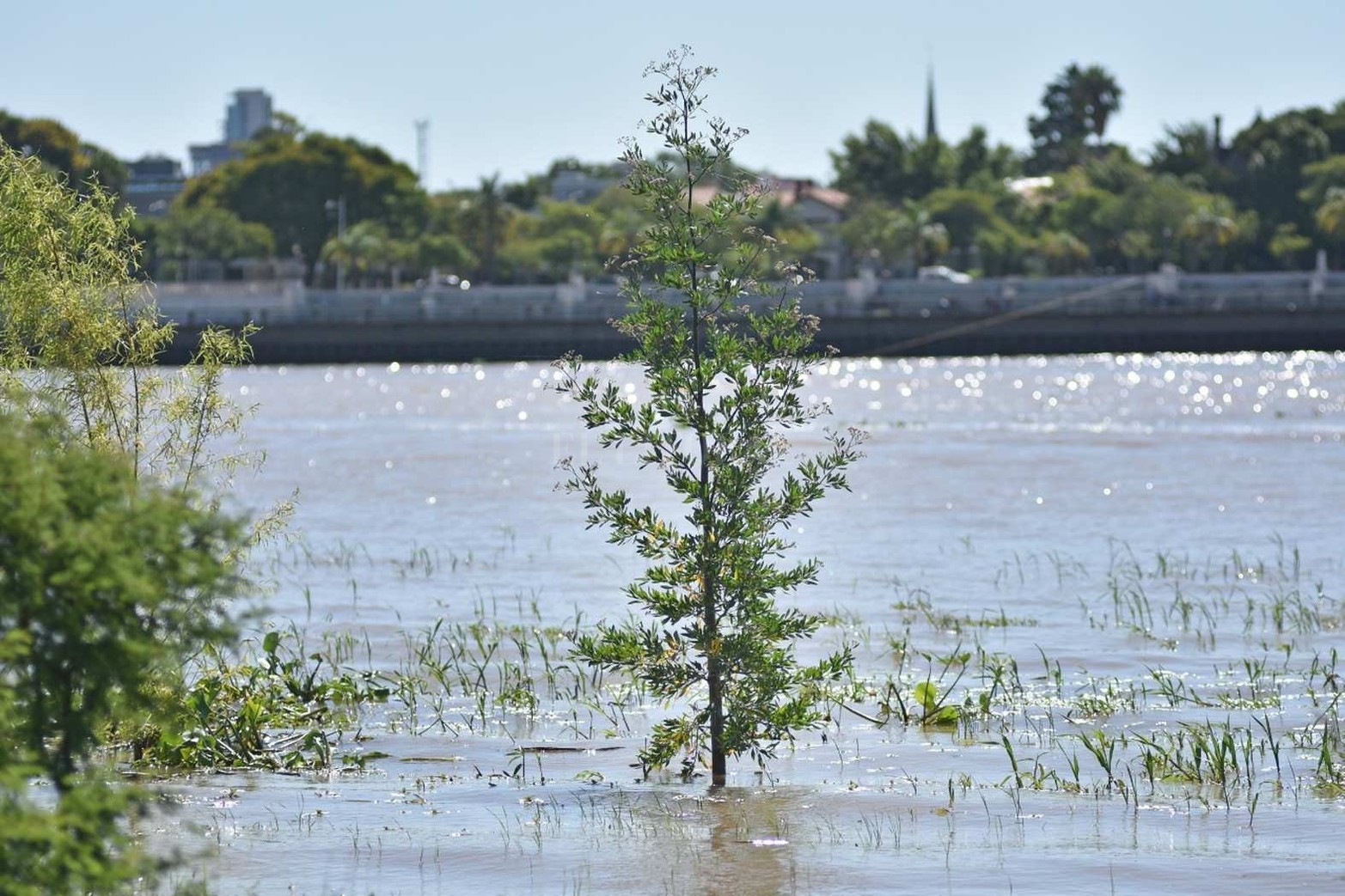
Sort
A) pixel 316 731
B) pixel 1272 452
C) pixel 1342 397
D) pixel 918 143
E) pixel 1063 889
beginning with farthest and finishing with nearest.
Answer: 1. pixel 918 143
2. pixel 1342 397
3. pixel 1272 452
4. pixel 316 731
5. pixel 1063 889

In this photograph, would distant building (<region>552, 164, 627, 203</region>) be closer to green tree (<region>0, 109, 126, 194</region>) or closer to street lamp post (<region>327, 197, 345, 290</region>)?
street lamp post (<region>327, 197, 345, 290</region>)

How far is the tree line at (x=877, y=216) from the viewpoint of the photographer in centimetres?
11662

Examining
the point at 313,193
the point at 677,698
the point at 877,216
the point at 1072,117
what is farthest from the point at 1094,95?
the point at 677,698

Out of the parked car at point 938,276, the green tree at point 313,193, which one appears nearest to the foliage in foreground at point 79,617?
the parked car at point 938,276

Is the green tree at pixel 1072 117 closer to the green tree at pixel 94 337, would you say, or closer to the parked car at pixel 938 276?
the parked car at pixel 938 276

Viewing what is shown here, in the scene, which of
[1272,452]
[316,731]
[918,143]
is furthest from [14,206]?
[918,143]

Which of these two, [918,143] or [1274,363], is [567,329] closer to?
[1274,363]

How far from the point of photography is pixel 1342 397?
59.7m

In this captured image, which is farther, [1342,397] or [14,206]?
[1342,397]

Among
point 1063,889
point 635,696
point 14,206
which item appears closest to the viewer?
point 1063,889

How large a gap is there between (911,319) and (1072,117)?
223 ft

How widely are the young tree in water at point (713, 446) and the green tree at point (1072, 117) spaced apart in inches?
5612

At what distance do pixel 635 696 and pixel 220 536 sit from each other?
767 cm

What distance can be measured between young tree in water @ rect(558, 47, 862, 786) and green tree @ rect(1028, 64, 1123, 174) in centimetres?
14255
